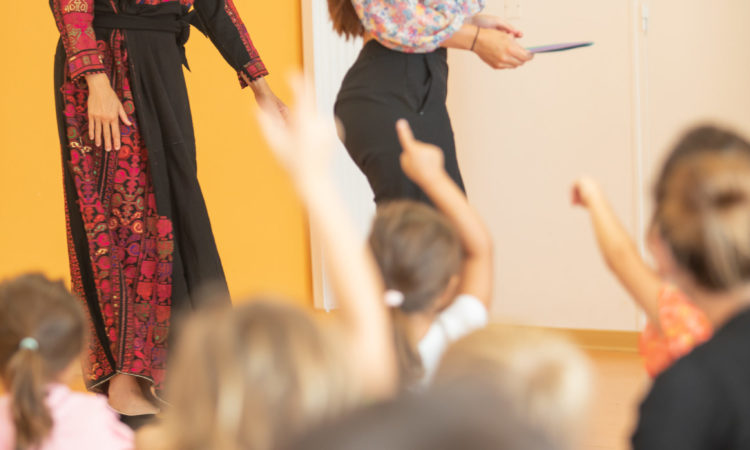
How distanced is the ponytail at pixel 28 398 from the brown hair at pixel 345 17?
1142 mm

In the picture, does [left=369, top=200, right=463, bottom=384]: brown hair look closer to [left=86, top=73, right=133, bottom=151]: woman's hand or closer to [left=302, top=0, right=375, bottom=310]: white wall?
[left=86, top=73, right=133, bottom=151]: woman's hand

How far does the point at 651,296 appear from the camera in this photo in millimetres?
1373

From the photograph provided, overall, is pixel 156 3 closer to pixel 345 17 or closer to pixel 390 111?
pixel 345 17

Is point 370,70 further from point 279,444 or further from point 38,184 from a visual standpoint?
point 38,184

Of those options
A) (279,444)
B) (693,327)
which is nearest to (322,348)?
(279,444)

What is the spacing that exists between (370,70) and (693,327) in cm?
100

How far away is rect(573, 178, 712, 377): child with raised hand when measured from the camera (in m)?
1.35

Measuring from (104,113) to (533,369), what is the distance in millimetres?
1649

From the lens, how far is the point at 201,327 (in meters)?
0.73

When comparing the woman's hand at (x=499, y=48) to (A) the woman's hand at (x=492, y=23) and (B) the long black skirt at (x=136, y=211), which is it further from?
(B) the long black skirt at (x=136, y=211)

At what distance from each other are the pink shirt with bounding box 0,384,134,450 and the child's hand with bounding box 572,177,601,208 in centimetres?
77

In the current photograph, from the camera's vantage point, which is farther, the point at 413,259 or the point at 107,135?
the point at 107,135

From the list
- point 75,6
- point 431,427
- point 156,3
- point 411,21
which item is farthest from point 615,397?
A: point 431,427

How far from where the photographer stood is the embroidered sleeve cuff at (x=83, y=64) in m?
2.19
